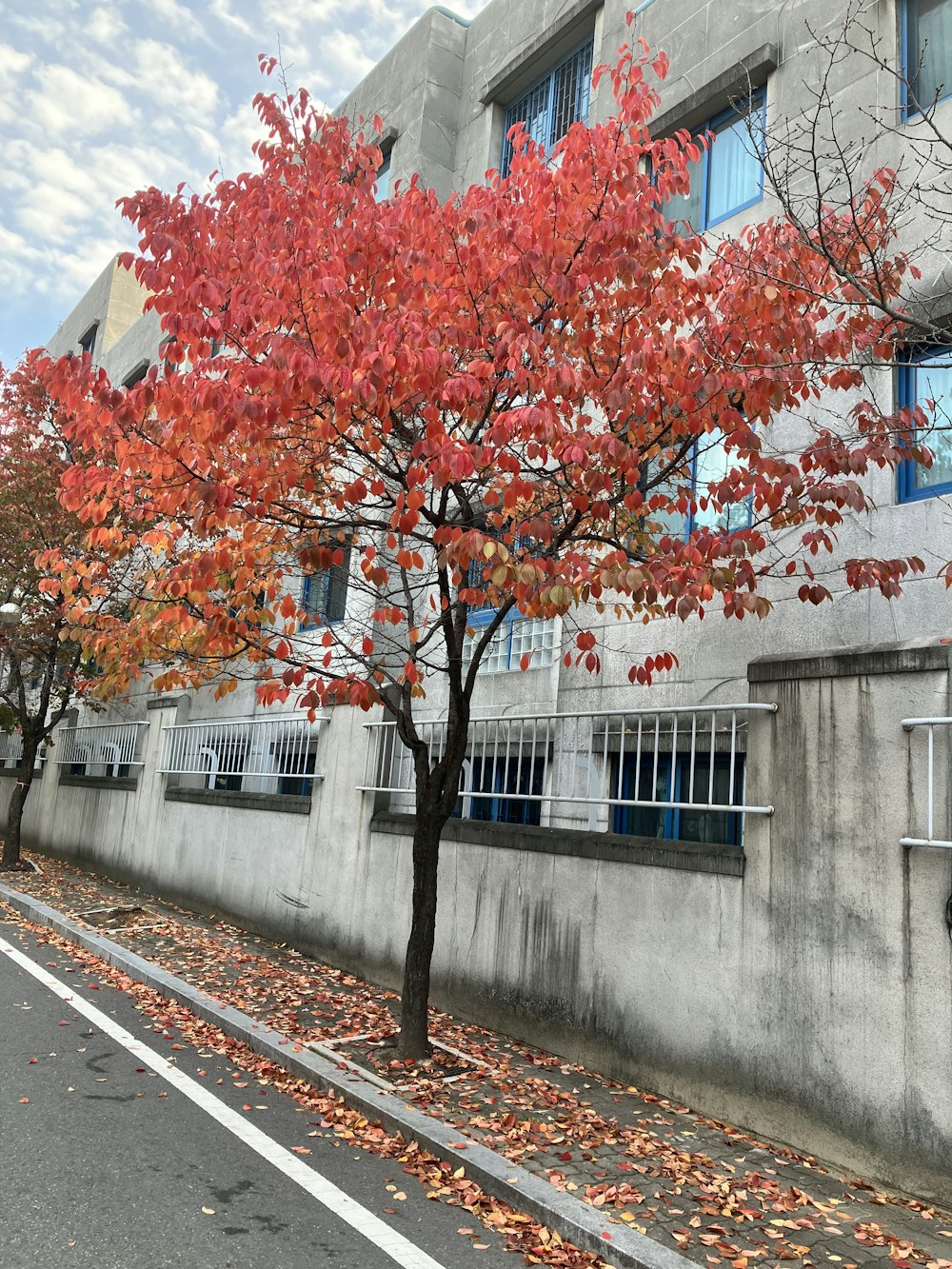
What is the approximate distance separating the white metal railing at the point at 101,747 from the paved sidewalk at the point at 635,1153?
9.54m

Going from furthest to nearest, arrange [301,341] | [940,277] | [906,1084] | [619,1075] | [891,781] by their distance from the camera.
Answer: [940,277], [619,1075], [301,341], [891,781], [906,1084]

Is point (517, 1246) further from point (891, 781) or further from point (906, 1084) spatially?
point (891, 781)

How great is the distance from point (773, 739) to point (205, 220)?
5518mm

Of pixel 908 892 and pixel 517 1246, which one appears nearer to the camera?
pixel 517 1246

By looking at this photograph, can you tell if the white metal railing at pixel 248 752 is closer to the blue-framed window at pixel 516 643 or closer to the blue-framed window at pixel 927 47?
the blue-framed window at pixel 516 643

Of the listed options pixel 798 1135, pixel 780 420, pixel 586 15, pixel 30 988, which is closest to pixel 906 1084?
pixel 798 1135

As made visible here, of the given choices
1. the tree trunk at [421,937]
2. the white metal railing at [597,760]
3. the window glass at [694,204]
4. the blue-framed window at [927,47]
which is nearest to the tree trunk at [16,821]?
the white metal railing at [597,760]

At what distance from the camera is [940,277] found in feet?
24.9

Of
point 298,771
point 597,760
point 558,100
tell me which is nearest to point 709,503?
point 597,760

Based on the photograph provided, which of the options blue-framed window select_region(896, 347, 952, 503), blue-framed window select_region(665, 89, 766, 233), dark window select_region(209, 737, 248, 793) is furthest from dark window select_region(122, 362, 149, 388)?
blue-framed window select_region(896, 347, 952, 503)

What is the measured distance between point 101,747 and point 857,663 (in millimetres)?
16972

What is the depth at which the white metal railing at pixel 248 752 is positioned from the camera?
12297 millimetres

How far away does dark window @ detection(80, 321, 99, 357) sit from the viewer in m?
29.4

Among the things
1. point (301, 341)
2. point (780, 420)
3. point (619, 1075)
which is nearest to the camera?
point (301, 341)
